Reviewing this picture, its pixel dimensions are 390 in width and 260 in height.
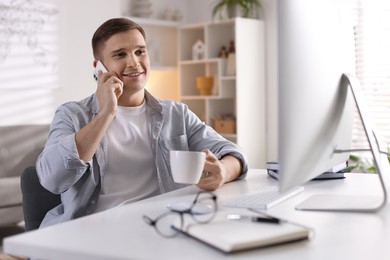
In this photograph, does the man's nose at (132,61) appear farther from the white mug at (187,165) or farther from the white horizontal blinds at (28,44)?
the white horizontal blinds at (28,44)

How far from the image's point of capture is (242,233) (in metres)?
1.10

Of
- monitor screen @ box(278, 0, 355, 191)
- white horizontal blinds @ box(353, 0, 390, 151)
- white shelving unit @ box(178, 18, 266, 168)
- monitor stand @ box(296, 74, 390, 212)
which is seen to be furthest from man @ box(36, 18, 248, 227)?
white shelving unit @ box(178, 18, 266, 168)

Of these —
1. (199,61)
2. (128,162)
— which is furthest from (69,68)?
(128,162)

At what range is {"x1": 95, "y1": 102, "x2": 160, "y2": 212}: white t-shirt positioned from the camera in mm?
1886

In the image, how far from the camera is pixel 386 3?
190 inches

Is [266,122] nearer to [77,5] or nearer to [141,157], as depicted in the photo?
[77,5]

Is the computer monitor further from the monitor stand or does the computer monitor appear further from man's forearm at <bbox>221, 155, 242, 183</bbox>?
man's forearm at <bbox>221, 155, 242, 183</bbox>

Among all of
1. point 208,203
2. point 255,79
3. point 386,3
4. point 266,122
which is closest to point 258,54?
point 255,79

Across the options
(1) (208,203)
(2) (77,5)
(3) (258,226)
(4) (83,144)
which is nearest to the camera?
(3) (258,226)

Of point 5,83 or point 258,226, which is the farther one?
point 5,83

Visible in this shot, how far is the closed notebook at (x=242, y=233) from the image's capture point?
3.45 feet

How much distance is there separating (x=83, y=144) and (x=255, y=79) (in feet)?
12.7

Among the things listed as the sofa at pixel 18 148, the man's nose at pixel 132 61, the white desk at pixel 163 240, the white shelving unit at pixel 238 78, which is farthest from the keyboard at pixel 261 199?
the white shelving unit at pixel 238 78

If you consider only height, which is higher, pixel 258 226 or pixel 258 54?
pixel 258 54
